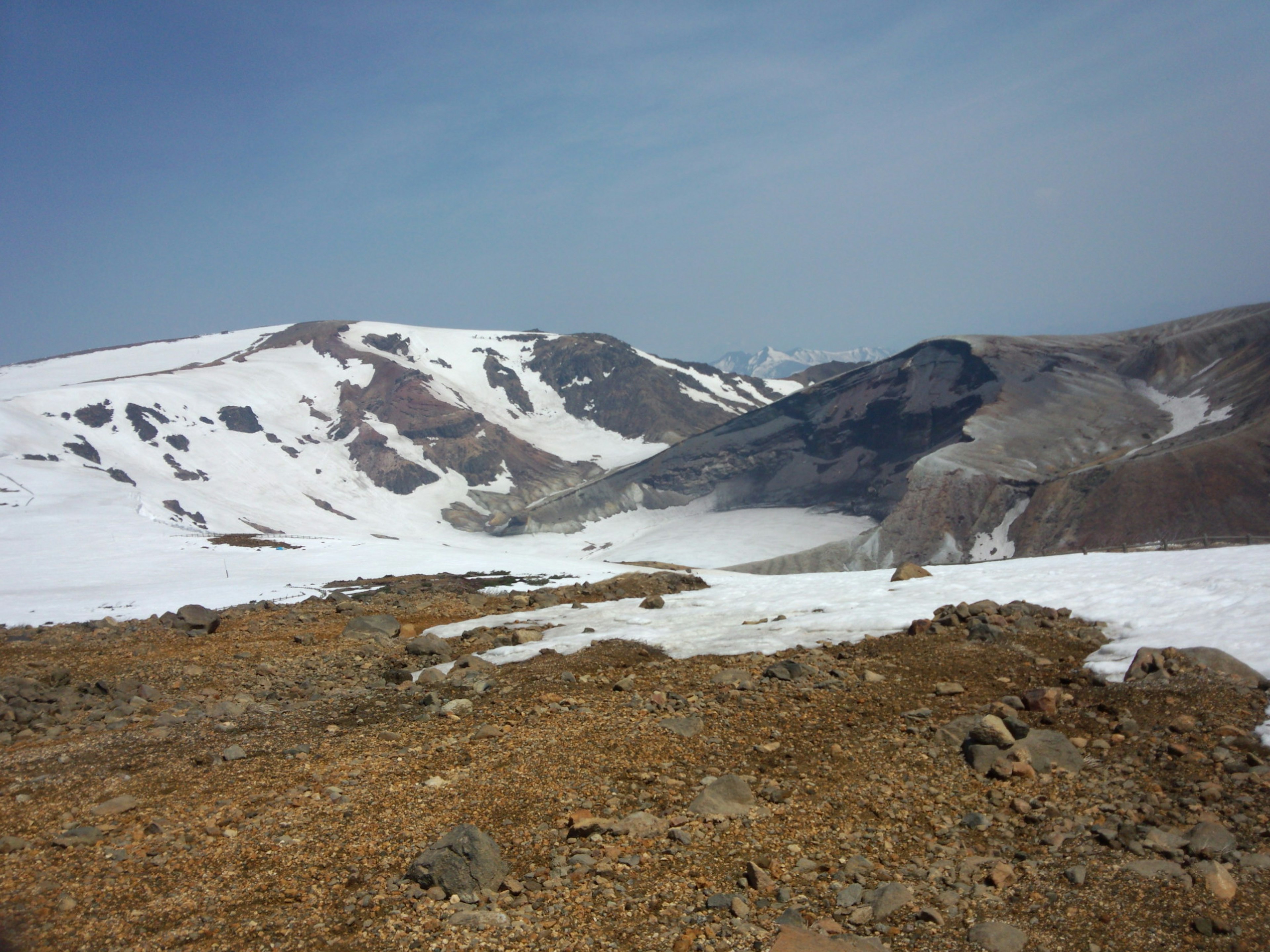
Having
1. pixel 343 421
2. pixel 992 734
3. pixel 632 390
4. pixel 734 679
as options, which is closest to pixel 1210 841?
pixel 992 734

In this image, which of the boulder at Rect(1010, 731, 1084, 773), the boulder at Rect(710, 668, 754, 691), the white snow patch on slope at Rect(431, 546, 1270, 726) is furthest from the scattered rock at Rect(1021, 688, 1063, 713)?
the boulder at Rect(710, 668, 754, 691)

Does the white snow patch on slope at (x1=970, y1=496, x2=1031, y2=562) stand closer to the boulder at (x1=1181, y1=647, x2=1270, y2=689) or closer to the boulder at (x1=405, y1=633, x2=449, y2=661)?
the boulder at (x1=1181, y1=647, x2=1270, y2=689)

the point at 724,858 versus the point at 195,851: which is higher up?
the point at 195,851

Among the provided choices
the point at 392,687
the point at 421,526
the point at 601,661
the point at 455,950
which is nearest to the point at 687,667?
the point at 601,661

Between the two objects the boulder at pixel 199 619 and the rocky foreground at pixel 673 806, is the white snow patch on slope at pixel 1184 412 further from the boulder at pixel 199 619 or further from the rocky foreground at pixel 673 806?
A: the boulder at pixel 199 619

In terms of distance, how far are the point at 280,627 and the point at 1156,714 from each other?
46.3 feet

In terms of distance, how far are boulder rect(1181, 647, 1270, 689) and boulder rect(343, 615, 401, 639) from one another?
11797mm

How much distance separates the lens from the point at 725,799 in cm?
649

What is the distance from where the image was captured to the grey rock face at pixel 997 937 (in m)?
4.62

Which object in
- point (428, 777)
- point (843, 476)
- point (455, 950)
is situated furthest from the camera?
point (843, 476)

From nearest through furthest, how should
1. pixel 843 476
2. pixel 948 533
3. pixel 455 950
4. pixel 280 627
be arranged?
1. pixel 455 950
2. pixel 280 627
3. pixel 948 533
4. pixel 843 476

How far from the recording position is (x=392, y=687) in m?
10.6

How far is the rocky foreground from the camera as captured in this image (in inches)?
194

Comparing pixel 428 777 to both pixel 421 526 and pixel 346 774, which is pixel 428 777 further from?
pixel 421 526
